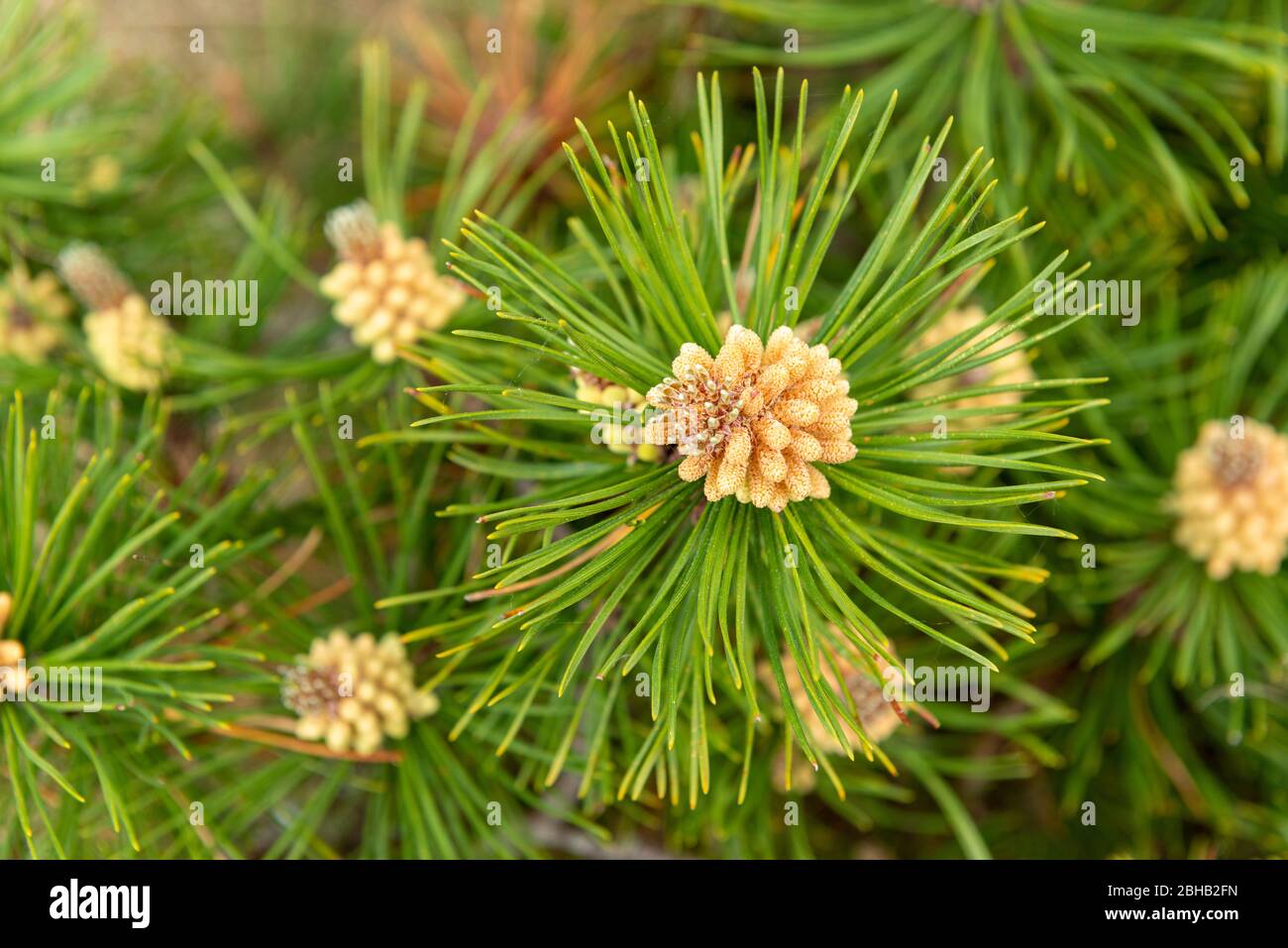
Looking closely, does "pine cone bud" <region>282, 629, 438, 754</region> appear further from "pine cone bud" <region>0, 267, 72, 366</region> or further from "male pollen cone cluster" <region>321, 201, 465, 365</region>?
"pine cone bud" <region>0, 267, 72, 366</region>

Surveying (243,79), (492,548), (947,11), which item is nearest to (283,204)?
(243,79)

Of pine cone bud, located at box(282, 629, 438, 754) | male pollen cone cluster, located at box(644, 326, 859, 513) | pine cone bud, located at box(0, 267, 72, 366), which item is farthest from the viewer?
pine cone bud, located at box(0, 267, 72, 366)

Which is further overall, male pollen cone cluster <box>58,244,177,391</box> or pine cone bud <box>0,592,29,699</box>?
male pollen cone cluster <box>58,244,177,391</box>

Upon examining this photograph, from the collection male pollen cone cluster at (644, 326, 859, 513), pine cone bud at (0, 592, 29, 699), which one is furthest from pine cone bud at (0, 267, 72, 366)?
male pollen cone cluster at (644, 326, 859, 513)

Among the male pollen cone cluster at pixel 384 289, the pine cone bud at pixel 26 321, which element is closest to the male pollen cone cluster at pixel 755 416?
the male pollen cone cluster at pixel 384 289

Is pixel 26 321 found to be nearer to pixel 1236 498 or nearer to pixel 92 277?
pixel 92 277

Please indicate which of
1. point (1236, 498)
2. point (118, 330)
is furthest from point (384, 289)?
point (1236, 498)
